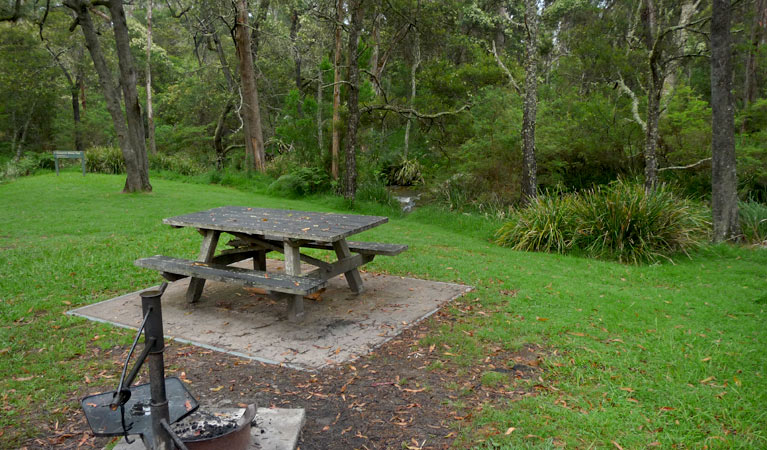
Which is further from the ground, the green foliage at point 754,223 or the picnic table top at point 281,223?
the picnic table top at point 281,223

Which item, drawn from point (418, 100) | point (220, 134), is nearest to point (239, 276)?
point (418, 100)

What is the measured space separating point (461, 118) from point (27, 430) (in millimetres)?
12914

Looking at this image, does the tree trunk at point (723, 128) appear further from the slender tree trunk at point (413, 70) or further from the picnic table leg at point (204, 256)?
the slender tree trunk at point (413, 70)

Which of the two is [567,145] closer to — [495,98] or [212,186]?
[495,98]

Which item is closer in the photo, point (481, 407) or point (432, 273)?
point (481, 407)

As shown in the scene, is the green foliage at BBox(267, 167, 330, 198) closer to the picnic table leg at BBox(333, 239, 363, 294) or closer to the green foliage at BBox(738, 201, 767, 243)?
the picnic table leg at BBox(333, 239, 363, 294)

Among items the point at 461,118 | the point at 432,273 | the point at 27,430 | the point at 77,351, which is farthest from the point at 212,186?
the point at 27,430

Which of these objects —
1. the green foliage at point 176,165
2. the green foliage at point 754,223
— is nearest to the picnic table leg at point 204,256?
Answer: the green foliage at point 754,223

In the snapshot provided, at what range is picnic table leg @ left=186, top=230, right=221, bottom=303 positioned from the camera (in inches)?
210

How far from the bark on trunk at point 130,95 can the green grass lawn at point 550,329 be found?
3788 mm

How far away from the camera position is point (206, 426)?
8.41 feet

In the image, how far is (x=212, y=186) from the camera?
1716cm

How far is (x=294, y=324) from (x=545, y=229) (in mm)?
5421

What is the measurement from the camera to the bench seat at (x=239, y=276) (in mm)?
4426
